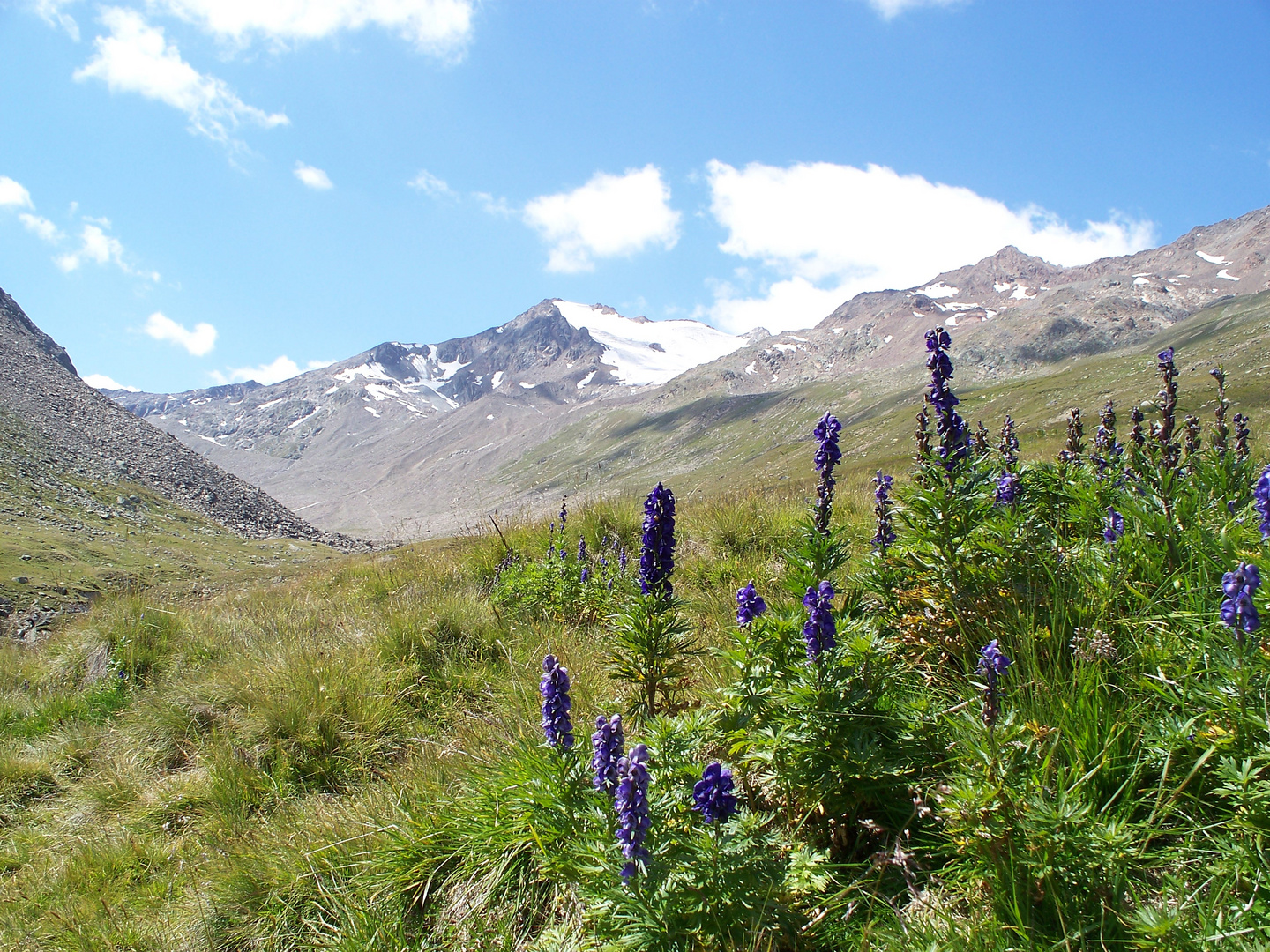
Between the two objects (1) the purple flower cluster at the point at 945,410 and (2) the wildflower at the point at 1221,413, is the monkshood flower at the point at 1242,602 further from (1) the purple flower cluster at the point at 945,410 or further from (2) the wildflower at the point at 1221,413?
(2) the wildflower at the point at 1221,413

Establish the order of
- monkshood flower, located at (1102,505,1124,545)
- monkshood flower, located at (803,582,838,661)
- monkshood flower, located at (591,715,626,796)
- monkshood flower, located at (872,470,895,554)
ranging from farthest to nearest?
1. monkshood flower, located at (872,470,895,554)
2. monkshood flower, located at (1102,505,1124,545)
3. monkshood flower, located at (803,582,838,661)
4. monkshood flower, located at (591,715,626,796)

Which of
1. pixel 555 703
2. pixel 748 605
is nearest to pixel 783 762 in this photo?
pixel 748 605

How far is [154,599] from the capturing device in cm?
1034

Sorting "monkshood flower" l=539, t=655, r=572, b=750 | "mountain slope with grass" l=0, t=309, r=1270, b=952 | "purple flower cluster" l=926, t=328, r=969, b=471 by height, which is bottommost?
"mountain slope with grass" l=0, t=309, r=1270, b=952

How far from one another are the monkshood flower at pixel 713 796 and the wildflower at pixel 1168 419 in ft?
15.7

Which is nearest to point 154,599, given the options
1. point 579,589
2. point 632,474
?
point 579,589

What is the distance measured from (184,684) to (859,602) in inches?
273

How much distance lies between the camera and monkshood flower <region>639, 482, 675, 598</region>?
4.23m

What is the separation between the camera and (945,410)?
13.4 feet

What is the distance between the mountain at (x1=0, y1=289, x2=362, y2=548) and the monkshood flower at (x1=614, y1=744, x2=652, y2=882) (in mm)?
42750

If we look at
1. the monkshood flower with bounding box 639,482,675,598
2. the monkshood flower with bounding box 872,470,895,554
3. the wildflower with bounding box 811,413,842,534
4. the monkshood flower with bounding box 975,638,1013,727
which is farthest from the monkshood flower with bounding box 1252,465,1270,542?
the monkshood flower with bounding box 639,482,675,598

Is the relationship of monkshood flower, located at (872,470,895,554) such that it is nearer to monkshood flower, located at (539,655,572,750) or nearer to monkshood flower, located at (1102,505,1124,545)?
monkshood flower, located at (1102,505,1124,545)

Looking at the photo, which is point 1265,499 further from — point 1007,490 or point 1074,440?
point 1074,440

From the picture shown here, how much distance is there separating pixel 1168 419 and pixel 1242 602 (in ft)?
13.3
